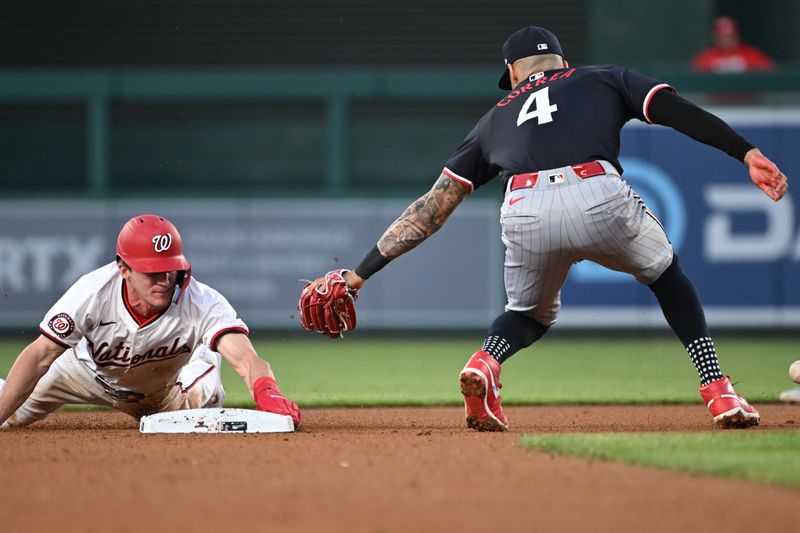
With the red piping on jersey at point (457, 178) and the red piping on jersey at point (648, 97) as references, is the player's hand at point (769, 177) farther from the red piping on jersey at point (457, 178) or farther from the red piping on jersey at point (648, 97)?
the red piping on jersey at point (457, 178)

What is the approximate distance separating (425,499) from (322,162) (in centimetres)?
1085

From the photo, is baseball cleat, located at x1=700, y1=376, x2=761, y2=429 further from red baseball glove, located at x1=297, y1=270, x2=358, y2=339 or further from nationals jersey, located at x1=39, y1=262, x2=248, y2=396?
nationals jersey, located at x1=39, y1=262, x2=248, y2=396

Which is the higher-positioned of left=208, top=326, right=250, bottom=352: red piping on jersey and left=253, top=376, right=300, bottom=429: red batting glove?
left=208, top=326, right=250, bottom=352: red piping on jersey

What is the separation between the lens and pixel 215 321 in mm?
5188

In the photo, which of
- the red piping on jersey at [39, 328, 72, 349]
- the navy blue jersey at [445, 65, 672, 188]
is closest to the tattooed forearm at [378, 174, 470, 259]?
the navy blue jersey at [445, 65, 672, 188]

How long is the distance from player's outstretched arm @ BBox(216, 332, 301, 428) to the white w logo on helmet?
45cm

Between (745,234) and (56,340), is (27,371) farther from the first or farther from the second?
(745,234)

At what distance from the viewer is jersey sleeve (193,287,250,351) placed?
16.9 ft

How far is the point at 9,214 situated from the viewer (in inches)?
456

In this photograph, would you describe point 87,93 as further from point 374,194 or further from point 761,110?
point 761,110

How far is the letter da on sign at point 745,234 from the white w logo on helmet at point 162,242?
7408 mm

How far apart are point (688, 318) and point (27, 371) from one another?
8.87 feet

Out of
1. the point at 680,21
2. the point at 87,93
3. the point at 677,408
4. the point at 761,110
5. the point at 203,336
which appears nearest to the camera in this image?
the point at 203,336

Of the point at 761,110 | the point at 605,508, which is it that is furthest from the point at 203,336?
the point at 761,110
